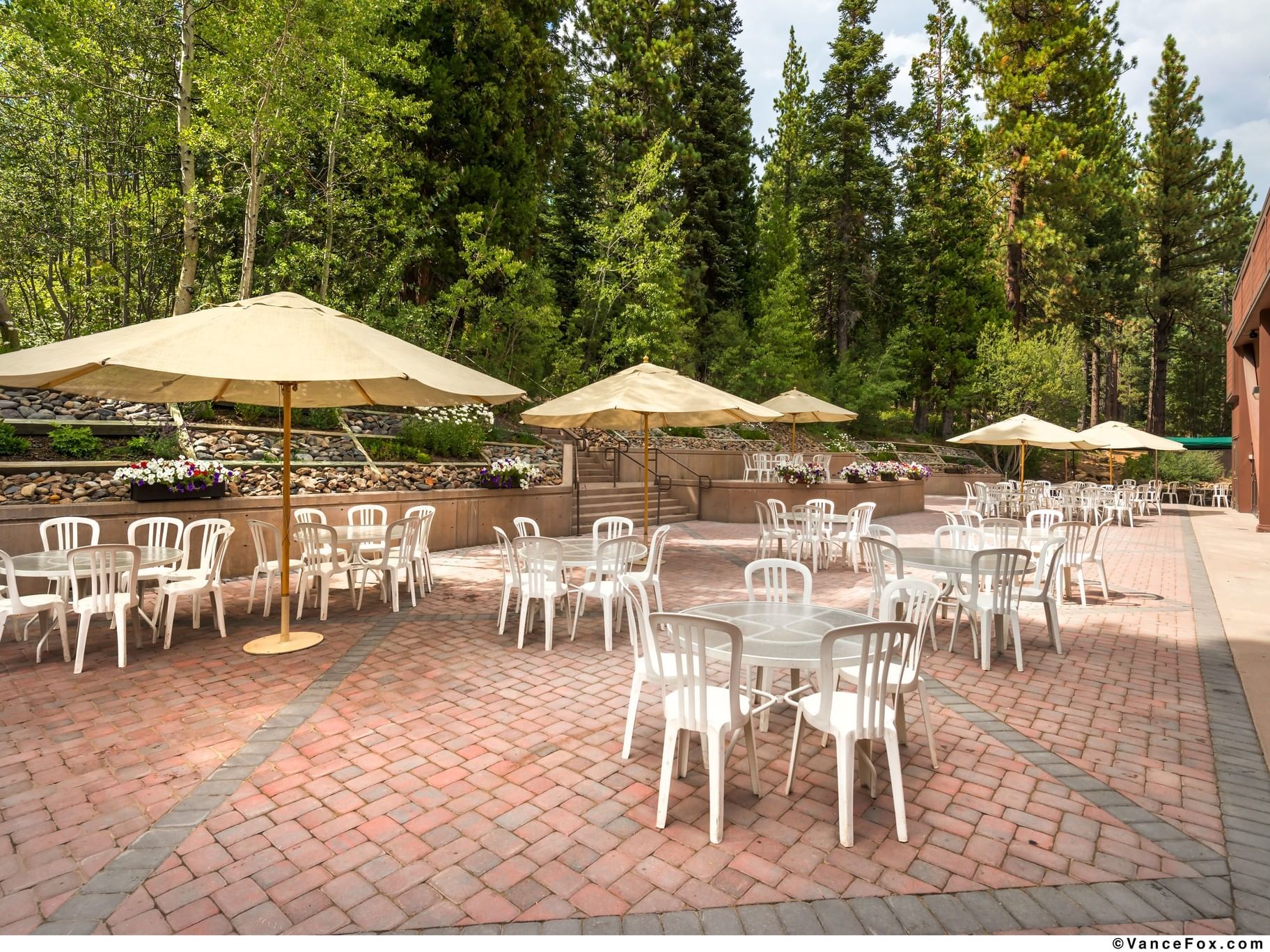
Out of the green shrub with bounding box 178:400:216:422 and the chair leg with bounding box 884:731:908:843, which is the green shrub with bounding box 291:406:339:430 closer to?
the green shrub with bounding box 178:400:216:422

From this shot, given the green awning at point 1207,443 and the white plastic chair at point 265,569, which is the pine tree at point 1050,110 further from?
the white plastic chair at point 265,569

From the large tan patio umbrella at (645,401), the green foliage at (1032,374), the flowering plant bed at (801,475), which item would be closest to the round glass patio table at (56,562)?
the large tan patio umbrella at (645,401)

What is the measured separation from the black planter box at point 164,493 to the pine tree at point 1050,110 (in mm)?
27270

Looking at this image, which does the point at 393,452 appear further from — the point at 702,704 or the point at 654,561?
the point at 702,704

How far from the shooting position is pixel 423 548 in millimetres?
7309

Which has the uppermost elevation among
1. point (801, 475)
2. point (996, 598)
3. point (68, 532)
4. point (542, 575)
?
point (801, 475)

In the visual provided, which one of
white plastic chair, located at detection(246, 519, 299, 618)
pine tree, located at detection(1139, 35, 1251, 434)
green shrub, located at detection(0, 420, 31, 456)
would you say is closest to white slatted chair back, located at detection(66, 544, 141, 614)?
white plastic chair, located at detection(246, 519, 299, 618)

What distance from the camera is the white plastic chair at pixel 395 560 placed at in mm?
6625

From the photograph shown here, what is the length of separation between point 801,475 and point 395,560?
9.29 metres

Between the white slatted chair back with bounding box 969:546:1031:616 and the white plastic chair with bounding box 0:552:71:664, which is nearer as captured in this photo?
the white plastic chair with bounding box 0:552:71:664

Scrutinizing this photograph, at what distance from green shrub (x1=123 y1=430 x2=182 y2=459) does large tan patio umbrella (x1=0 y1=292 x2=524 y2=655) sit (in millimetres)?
2878

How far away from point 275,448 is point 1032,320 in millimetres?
33780

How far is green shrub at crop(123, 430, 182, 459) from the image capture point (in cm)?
838

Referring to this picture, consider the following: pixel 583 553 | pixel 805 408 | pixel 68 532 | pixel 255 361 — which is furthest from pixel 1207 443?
pixel 68 532
